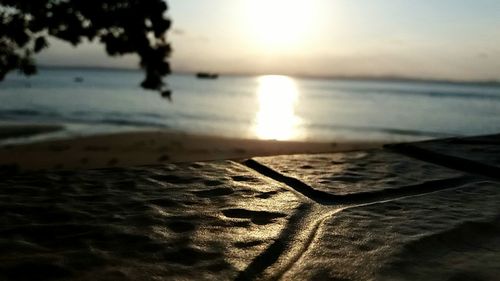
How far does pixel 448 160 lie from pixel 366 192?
71 cm

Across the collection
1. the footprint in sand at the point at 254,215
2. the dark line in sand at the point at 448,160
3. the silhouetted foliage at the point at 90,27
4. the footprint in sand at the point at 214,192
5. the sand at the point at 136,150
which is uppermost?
the silhouetted foliage at the point at 90,27

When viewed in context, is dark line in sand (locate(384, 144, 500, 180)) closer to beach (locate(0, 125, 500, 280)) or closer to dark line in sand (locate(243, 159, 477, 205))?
beach (locate(0, 125, 500, 280))

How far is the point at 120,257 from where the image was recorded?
32.8 inches

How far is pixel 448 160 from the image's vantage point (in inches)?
73.7

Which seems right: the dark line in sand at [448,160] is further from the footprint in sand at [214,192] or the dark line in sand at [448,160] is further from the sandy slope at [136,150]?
the sandy slope at [136,150]

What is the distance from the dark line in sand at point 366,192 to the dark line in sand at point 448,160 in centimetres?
15

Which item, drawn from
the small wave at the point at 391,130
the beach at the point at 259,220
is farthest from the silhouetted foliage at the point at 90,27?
the small wave at the point at 391,130

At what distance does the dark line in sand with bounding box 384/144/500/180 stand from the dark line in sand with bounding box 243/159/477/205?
0.15 meters

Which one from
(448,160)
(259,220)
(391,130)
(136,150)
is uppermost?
(448,160)

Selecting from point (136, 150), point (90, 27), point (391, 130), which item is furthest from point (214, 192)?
point (391, 130)

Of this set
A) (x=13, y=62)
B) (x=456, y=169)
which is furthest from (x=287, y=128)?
(x=456, y=169)

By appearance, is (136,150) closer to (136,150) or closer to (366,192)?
(136,150)

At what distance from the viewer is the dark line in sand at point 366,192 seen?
1295 mm

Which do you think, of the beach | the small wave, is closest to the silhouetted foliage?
the beach
